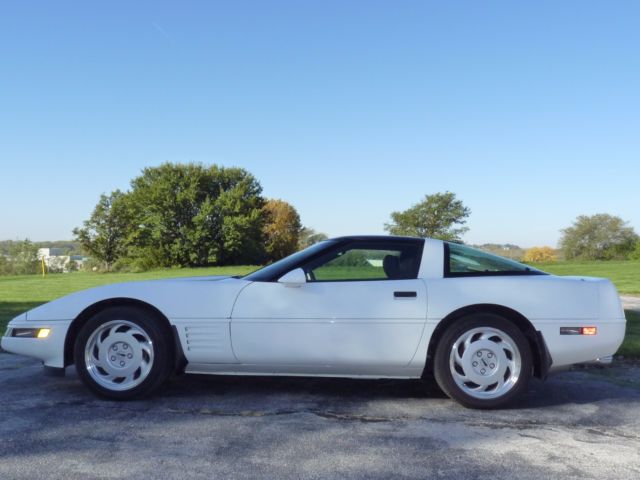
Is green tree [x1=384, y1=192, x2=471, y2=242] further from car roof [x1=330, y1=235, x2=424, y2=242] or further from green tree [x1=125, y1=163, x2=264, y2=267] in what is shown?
car roof [x1=330, y1=235, x2=424, y2=242]

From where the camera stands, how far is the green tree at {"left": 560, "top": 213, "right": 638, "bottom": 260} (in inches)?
3179

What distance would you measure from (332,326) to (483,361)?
109 centimetres

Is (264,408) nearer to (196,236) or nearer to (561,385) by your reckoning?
(561,385)

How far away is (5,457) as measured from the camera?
290 centimetres

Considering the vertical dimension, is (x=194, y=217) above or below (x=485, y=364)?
above

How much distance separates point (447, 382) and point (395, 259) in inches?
38.4

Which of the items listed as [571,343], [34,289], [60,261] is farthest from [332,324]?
[60,261]

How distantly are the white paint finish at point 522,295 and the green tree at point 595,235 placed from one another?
269 ft

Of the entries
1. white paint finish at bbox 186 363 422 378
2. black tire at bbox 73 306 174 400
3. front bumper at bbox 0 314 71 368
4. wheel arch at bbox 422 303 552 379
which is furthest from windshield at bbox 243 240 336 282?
front bumper at bbox 0 314 71 368

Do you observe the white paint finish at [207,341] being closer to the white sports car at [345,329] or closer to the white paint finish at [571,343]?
Answer: the white sports car at [345,329]

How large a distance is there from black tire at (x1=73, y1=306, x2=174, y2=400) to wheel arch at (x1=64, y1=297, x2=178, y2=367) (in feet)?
0.10

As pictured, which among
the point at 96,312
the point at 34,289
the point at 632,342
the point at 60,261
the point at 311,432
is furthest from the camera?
the point at 60,261

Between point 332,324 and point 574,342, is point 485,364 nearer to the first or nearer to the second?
point 574,342

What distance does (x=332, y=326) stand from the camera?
405 centimetres
